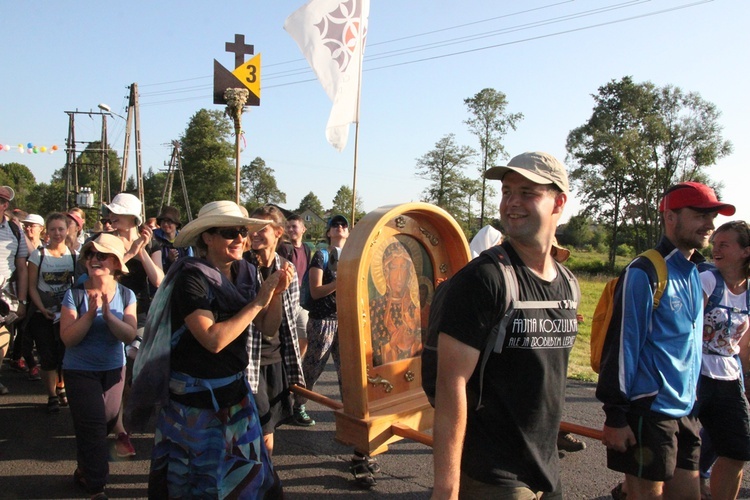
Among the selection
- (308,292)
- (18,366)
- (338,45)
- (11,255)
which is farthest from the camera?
(18,366)

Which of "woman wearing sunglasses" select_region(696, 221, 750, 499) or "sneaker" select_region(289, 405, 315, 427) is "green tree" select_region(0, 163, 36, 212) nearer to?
"sneaker" select_region(289, 405, 315, 427)

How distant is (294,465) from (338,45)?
3656 mm

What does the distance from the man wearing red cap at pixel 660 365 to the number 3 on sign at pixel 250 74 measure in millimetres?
5383

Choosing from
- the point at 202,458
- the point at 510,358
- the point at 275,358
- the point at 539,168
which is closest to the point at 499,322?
the point at 510,358

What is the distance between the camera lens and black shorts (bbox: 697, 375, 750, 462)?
124 inches

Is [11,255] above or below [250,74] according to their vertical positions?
below

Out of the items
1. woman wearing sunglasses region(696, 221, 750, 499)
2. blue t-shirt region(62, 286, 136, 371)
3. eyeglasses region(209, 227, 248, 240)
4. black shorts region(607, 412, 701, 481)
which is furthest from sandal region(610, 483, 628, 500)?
blue t-shirt region(62, 286, 136, 371)

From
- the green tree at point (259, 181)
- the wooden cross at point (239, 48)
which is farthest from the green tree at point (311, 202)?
the wooden cross at point (239, 48)

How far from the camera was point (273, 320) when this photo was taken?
10.5ft

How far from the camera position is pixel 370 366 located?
9.96 ft

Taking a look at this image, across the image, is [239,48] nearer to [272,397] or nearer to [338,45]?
[338,45]

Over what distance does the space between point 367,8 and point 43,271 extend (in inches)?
162

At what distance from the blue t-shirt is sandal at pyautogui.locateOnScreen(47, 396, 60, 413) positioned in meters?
2.07

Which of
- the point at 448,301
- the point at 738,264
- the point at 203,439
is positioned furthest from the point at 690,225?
the point at 203,439
